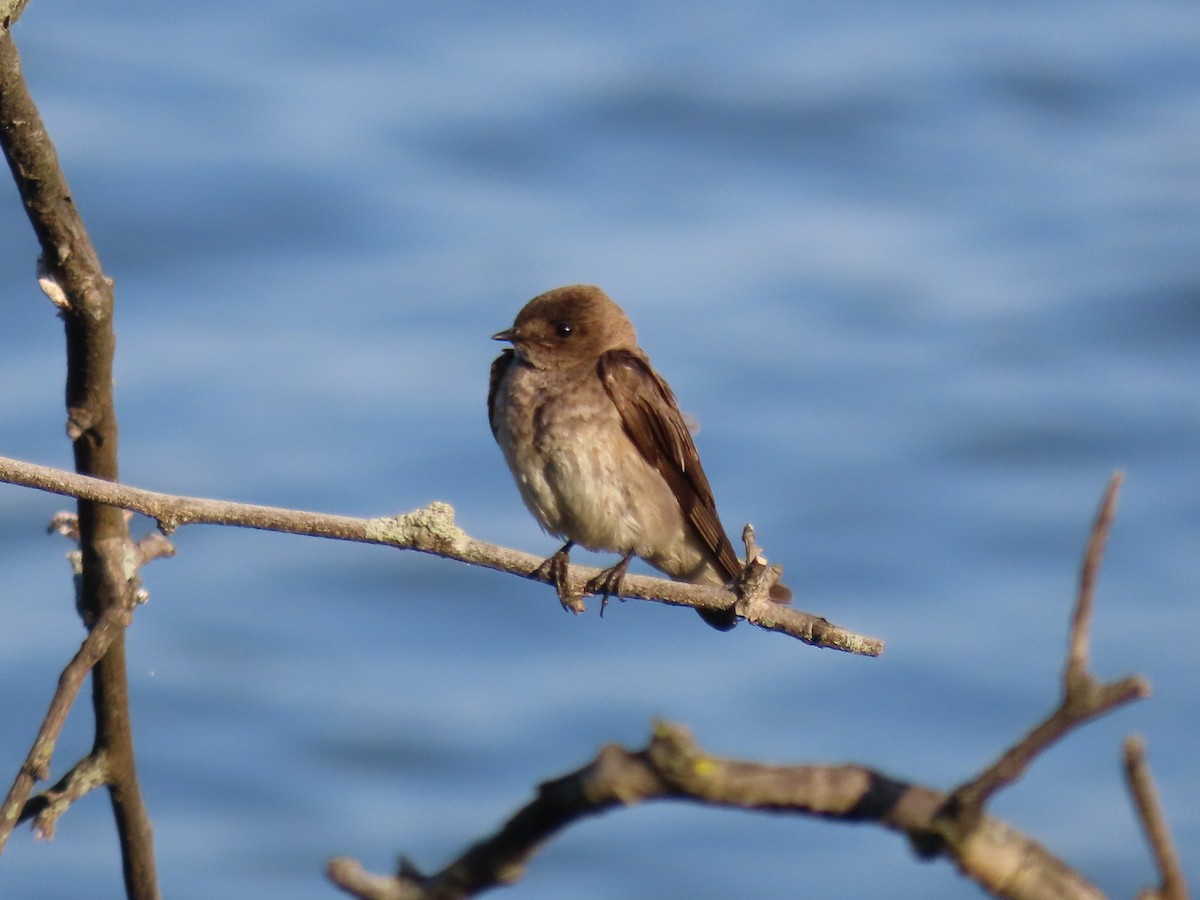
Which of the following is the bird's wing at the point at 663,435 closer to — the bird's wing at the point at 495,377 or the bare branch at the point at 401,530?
the bird's wing at the point at 495,377

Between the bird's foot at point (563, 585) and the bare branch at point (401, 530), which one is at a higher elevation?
the bird's foot at point (563, 585)

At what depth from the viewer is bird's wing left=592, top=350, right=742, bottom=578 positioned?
24.0ft

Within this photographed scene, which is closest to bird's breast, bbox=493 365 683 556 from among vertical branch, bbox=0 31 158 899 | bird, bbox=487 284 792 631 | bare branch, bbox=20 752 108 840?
bird, bbox=487 284 792 631

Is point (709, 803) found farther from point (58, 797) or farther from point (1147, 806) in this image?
point (58, 797)

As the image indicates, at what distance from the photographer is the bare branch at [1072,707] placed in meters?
1.73

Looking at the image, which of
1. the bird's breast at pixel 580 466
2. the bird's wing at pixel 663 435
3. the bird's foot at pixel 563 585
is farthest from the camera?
the bird's wing at pixel 663 435

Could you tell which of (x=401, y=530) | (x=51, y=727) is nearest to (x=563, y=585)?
(x=401, y=530)

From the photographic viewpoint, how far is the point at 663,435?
7.39m

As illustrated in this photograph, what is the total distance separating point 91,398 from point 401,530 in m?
1.08

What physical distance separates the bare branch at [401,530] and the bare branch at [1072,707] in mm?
2438

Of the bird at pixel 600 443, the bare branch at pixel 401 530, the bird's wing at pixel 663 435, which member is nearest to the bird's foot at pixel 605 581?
the bird at pixel 600 443

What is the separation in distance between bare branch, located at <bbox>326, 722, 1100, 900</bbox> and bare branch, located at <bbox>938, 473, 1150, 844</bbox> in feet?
0.07

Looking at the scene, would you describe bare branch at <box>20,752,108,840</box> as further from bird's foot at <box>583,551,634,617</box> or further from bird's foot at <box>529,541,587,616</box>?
bird's foot at <box>583,551,634,617</box>

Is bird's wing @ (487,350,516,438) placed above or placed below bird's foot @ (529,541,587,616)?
above
